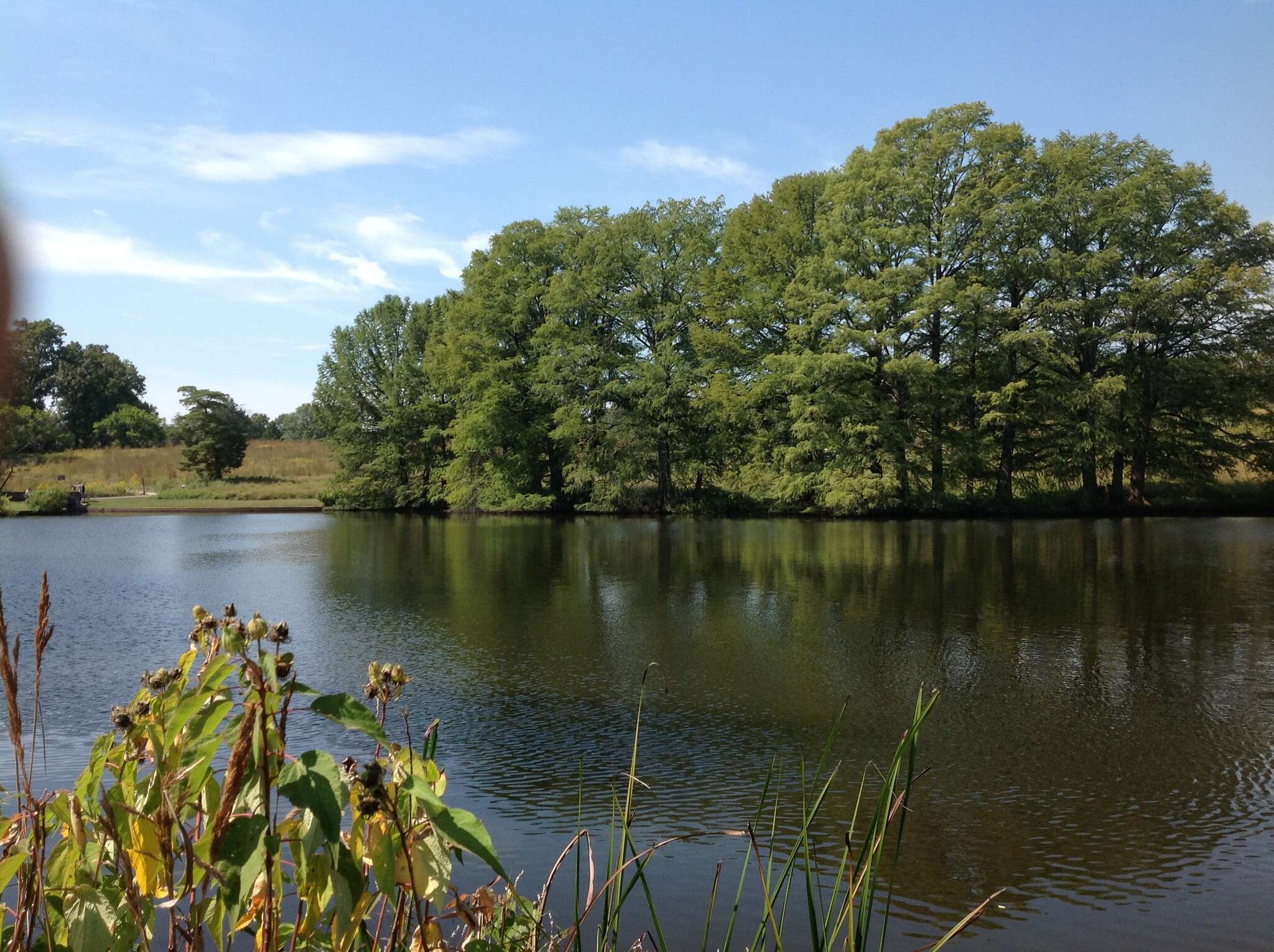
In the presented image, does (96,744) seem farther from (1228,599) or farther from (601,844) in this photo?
(1228,599)

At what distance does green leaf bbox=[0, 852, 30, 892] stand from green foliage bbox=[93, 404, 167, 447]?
188ft

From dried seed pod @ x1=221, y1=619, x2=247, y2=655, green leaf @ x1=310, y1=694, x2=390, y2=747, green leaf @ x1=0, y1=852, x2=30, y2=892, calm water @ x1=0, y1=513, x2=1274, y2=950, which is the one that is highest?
dried seed pod @ x1=221, y1=619, x2=247, y2=655

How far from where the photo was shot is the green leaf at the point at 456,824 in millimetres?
1257

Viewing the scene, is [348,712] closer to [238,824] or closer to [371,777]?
[371,777]

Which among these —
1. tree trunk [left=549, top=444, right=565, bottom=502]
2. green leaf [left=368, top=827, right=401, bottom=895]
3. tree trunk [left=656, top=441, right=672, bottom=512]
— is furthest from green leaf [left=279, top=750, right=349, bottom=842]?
tree trunk [left=549, top=444, right=565, bottom=502]

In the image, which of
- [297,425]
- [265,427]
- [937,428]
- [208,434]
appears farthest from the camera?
[297,425]

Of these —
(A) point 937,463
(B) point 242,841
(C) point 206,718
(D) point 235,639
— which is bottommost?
(B) point 242,841

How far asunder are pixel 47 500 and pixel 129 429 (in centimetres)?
2141

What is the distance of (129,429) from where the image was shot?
179ft

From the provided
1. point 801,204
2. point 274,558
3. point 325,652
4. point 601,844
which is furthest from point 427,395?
point 601,844

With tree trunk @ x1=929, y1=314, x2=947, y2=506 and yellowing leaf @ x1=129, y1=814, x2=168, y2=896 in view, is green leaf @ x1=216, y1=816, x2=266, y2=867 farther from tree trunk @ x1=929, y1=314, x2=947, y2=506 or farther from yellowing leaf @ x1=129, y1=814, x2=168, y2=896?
tree trunk @ x1=929, y1=314, x2=947, y2=506

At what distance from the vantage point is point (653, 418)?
35.0m

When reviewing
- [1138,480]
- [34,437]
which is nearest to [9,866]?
[1138,480]

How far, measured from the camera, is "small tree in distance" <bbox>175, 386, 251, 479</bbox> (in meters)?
47.8
